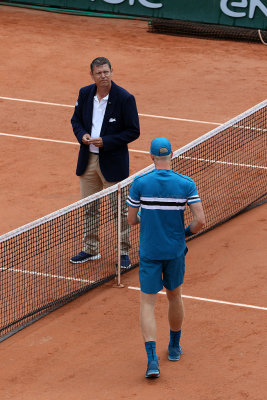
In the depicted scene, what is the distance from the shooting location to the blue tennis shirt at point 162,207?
677cm

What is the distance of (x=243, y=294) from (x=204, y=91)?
8415mm

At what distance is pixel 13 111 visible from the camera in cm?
1501

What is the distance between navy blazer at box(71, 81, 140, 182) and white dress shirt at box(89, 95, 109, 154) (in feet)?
0.14

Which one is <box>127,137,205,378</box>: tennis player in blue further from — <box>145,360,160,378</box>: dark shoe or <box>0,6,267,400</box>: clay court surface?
<box>0,6,267,400</box>: clay court surface

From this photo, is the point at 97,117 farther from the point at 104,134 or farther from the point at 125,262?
the point at 125,262

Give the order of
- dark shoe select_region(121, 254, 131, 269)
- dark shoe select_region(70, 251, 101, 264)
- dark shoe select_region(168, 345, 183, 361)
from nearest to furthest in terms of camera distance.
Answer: dark shoe select_region(168, 345, 183, 361), dark shoe select_region(121, 254, 131, 269), dark shoe select_region(70, 251, 101, 264)

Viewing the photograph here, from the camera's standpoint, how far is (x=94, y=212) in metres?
9.28

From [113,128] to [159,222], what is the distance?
2487mm

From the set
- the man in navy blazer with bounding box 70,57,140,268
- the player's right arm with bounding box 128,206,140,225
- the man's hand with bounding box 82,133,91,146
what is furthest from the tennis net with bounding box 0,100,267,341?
the player's right arm with bounding box 128,206,140,225

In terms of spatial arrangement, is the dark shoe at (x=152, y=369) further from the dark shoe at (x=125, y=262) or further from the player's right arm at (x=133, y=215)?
the dark shoe at (x=125, y=262)

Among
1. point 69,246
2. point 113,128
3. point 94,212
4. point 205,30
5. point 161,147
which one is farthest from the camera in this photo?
point 205,30

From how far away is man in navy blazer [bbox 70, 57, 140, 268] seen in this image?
29.3ft

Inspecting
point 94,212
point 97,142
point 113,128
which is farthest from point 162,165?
point 94,212

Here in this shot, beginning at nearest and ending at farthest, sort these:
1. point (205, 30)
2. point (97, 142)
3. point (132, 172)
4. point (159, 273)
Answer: point (159, 273), point (97, 142), point (132, 172), point (205, 30)
